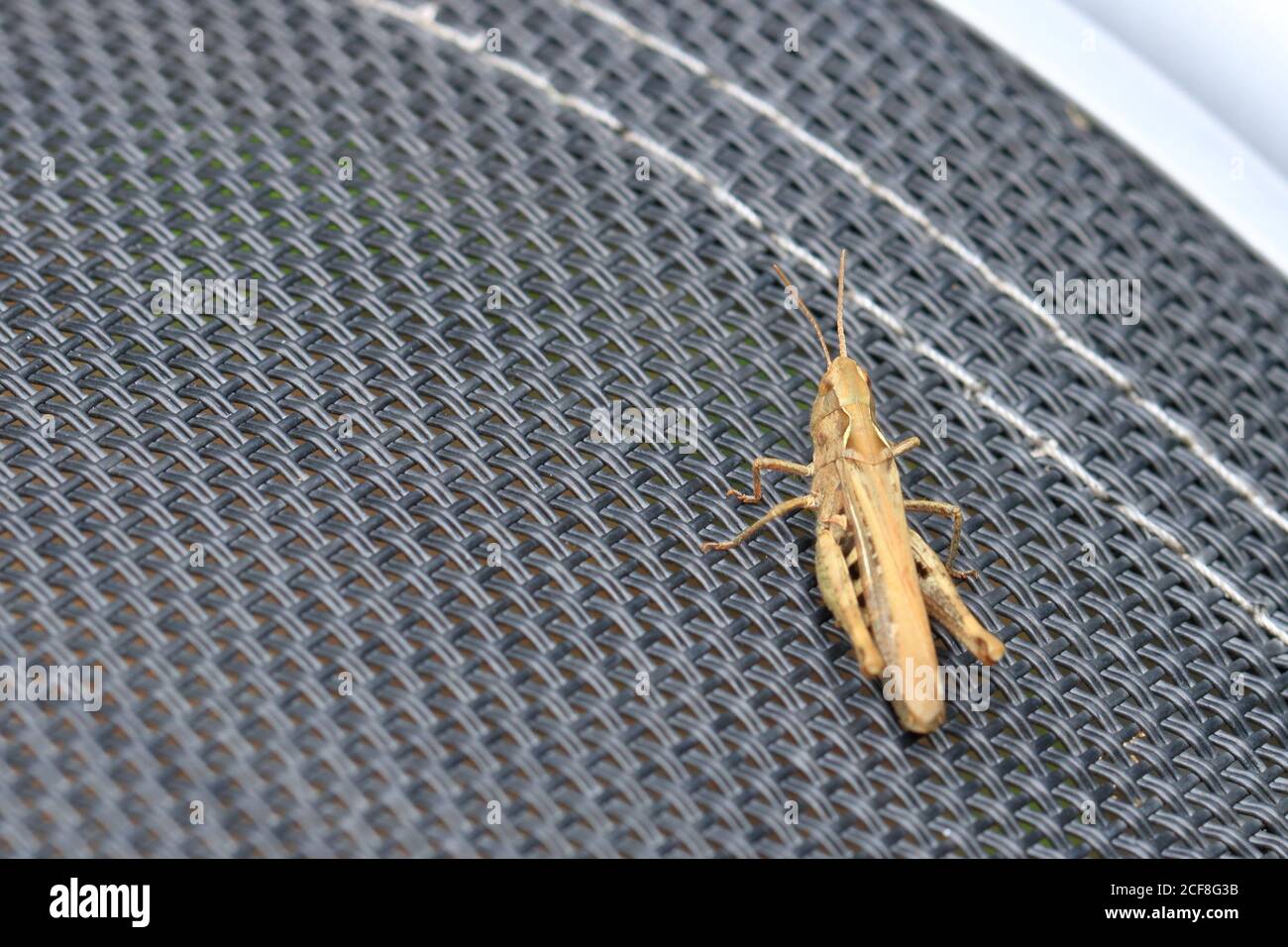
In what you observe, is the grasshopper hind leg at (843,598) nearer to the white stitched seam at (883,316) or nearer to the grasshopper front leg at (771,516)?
the grasshopper front leg at (771,516)

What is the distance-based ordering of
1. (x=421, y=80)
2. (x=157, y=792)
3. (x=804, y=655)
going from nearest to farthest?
1. (x=157, y=792)
2. (x=804, y=655)
3. (x=421, y=80)

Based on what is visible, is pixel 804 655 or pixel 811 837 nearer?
pixel 811 837

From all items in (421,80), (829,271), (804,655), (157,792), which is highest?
(421,80)

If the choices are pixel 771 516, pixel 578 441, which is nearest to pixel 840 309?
pixel 771 516

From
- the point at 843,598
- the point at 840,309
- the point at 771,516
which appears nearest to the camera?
the point at 843,598

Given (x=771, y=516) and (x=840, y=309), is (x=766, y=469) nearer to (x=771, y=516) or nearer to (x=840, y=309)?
(x=771, y=516)

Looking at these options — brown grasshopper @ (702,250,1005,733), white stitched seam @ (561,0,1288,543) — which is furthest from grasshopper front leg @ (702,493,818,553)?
white stitched seam @ (561,0,1288,543)
